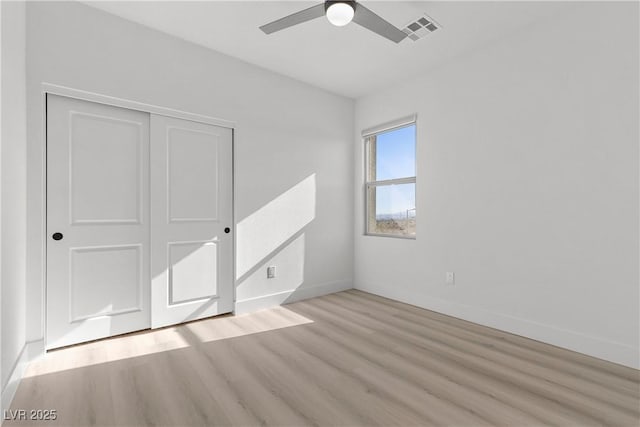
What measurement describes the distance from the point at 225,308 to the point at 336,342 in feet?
4.42

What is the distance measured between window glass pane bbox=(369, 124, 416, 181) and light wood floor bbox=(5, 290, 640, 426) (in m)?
1.94

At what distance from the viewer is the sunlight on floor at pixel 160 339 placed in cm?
225

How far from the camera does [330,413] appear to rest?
66.7 inches

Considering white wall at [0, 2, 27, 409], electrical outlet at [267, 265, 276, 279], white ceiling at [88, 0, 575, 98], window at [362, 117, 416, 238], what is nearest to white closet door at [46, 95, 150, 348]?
white wall at [0, 2, 27, 409]

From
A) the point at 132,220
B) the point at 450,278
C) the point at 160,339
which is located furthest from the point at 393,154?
the point at 160,339

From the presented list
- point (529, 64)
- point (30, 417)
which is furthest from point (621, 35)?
point (30, 417)

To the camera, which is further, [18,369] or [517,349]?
[517,349]

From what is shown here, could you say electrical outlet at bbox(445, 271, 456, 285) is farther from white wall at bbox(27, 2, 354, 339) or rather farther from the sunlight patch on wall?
the sunlight patch on wall

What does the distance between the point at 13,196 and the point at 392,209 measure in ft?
11.7

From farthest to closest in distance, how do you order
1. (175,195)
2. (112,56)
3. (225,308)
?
(225,308) → (175,195) → (112,56)

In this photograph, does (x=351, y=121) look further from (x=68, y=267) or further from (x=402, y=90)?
(x=68, y=267)

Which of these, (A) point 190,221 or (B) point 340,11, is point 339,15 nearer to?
(B) point 340,11

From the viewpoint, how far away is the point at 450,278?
11.0 feet

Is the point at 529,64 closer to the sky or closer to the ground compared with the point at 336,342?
closer to the sky
